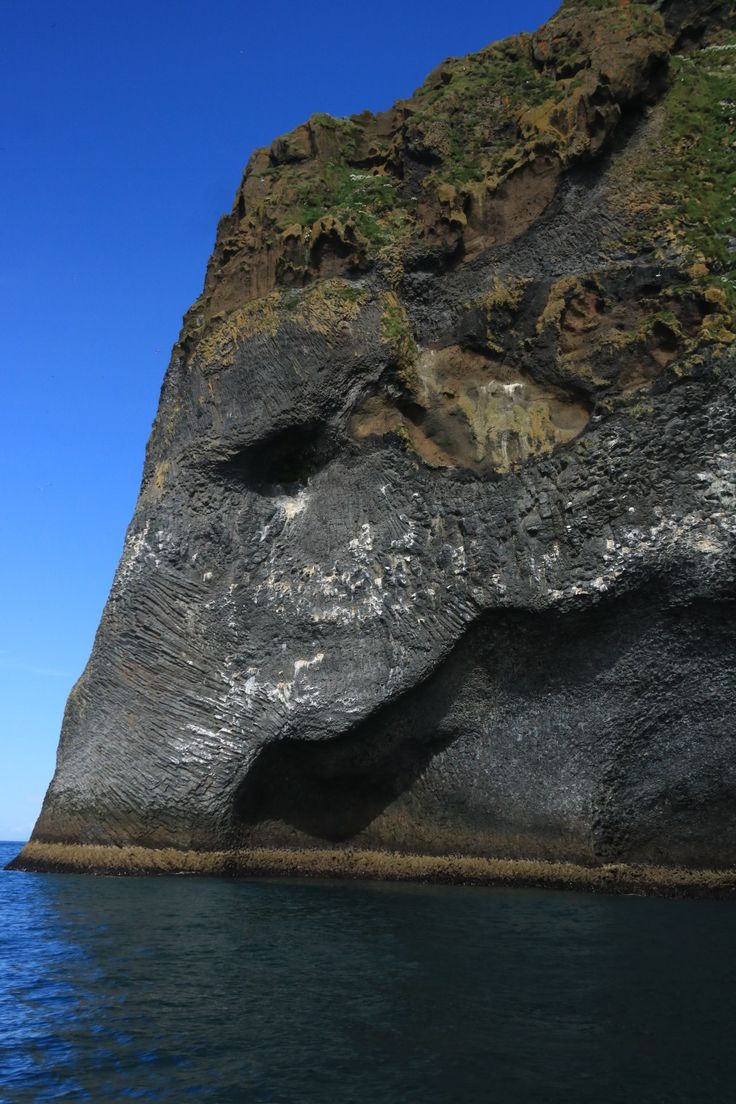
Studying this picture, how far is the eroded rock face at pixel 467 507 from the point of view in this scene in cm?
1529

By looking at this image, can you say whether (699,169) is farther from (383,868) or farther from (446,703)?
(383,868)

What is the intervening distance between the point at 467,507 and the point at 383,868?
645cm

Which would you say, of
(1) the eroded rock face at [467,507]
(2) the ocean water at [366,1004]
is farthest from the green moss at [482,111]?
(2) the ocean water at [366,1004]

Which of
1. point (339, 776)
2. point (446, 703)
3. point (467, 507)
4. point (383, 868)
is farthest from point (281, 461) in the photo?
point (383, 868)

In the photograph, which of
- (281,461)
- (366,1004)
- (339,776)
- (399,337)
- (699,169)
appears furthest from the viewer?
(281,461)

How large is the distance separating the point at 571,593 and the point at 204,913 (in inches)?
276

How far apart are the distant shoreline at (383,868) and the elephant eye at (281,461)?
21.7 ft

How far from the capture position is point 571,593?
15.2m

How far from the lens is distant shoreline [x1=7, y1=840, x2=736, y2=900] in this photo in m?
15.5

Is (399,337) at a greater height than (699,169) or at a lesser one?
lesser

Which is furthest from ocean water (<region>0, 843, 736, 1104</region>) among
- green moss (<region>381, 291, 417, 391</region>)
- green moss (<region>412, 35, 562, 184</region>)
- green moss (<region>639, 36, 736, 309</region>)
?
green moss (<region>412, 35, 562, 184</region>)

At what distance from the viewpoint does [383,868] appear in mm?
17250

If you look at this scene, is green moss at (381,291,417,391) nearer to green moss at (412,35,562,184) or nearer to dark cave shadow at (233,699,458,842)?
green moss at (412,35,562,184)

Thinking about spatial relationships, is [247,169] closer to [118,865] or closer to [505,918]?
[118,865]
